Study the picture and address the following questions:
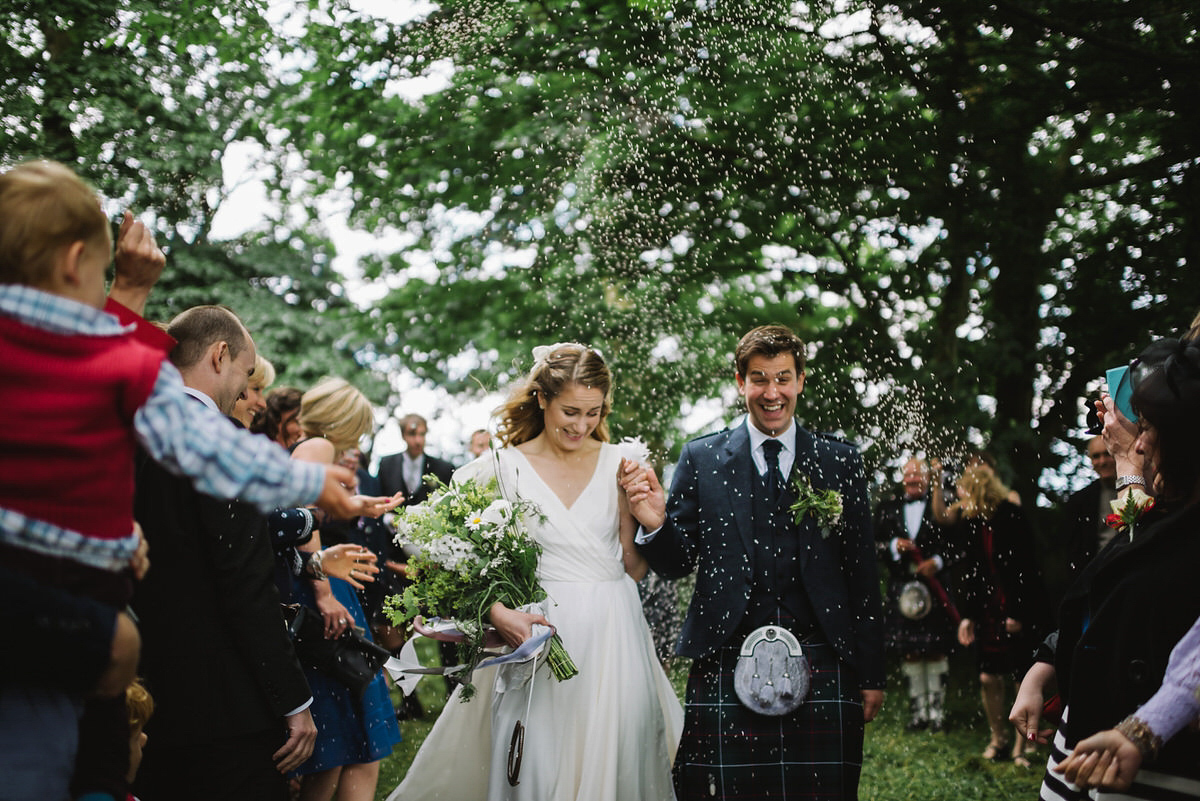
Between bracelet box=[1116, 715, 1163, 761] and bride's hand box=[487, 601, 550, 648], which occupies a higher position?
bride's hand box=[487, 601, 550, 648]

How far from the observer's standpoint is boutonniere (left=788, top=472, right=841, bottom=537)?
157 inches

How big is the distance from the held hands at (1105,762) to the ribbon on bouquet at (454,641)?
2.01 m

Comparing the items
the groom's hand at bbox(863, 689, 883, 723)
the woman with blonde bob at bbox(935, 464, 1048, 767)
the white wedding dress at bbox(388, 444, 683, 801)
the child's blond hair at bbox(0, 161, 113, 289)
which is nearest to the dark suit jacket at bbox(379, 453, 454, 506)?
the woman with blonde bob at bbox(935, 464, 1048, 767)

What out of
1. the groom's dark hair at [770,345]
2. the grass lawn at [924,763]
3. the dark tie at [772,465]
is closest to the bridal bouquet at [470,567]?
the dark tie at [772,465]

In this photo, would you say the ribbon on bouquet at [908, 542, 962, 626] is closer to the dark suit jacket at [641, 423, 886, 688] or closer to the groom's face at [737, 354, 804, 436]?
the dark suit jacket at [641, 423, 886, 688]

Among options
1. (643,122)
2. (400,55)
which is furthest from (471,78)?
(643,122)

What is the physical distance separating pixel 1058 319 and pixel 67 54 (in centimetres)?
798

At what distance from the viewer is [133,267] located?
258 centimetres

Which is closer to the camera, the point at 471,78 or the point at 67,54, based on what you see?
the point at 67,54

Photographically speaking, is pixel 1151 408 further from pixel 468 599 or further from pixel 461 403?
pixel 461 403

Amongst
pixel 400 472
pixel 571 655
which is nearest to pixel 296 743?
pixel 571 655

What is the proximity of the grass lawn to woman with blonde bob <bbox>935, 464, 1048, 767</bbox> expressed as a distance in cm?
29

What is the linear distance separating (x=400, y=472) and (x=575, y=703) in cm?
566

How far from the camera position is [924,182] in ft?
25.5
